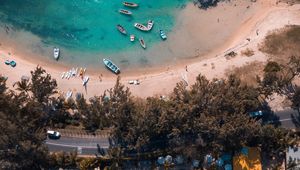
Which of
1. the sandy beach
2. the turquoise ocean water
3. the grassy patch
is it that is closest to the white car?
the sandy beach

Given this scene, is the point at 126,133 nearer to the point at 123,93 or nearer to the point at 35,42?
the point at 123,93

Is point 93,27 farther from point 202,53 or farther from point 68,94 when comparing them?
point 202,53

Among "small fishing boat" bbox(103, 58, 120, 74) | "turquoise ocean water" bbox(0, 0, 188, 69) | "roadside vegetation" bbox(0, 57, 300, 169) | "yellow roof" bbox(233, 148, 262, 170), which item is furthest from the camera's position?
"turquoise ocean water" bbox(0, 0, 188, 69)

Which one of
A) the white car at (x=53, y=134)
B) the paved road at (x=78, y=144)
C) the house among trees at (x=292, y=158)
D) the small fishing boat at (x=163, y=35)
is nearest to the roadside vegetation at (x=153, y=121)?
the house among trees at (x=292, y=158)

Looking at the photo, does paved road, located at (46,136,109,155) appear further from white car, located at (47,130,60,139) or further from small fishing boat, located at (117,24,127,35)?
small fishing boat, located at (117,24,127,35)

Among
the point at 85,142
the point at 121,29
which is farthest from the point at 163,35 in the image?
the point at 85,142

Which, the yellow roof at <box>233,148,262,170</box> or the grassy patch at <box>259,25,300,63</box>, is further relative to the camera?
the grassy patch at <box>259,25,300,63</box>

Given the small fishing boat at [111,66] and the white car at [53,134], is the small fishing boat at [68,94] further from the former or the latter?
the small fishing boat at [111,66]
